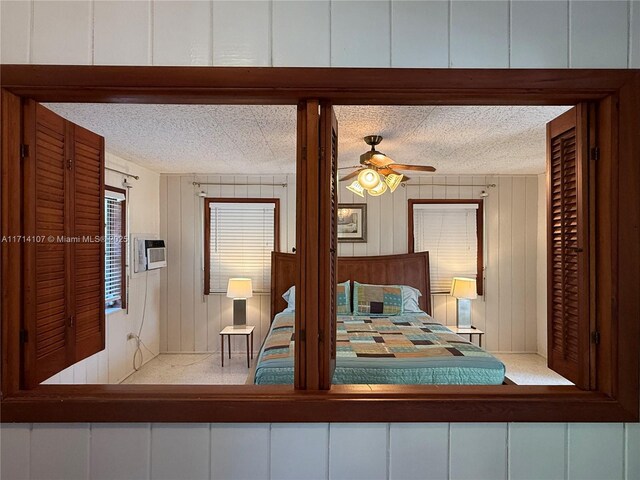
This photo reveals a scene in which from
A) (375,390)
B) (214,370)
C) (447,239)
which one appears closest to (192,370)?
(214,370)

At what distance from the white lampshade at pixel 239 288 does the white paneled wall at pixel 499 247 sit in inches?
49.0

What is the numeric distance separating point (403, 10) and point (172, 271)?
13.4 ft

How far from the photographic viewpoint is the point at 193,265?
4.47m

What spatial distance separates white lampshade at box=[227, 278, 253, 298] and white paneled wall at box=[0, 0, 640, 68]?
316 centimetres

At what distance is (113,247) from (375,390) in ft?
10.7

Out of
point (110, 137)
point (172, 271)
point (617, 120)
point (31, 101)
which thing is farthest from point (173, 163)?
point (617, 120)

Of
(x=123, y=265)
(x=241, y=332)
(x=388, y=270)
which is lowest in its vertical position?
(x=241, y=332)

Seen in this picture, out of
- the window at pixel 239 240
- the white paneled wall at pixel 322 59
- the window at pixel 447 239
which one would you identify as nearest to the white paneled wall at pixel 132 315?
the window at pixel 239 240

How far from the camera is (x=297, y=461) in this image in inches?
46.3

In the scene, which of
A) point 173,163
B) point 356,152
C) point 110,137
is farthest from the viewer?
point 173,163

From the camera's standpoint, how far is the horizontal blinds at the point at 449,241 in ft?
14.8

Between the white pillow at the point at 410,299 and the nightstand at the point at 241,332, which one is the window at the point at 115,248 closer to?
the nightstand at the point at 241,332

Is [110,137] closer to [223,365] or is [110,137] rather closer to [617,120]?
[223,365]

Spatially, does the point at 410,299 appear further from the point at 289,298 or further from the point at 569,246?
the point at 569,246
